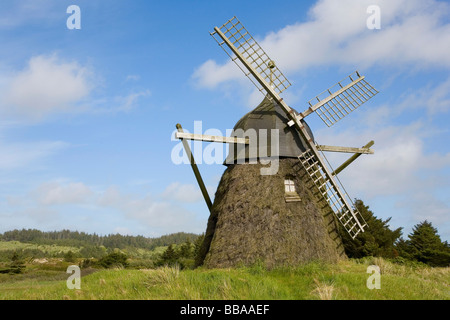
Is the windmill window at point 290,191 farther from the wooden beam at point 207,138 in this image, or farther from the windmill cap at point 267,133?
the wooden beam at point 207,138

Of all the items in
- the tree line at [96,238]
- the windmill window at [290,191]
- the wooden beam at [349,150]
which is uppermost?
the wooden beam at [349,150]

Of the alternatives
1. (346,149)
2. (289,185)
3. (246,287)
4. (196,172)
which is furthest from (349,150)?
(246,287)

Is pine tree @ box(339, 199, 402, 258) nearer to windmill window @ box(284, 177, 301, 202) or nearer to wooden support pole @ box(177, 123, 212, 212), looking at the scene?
windmill window @ box(284, 177, 301, 202)

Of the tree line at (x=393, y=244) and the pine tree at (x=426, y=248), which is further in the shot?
the pine tree at (x=426, y=248)

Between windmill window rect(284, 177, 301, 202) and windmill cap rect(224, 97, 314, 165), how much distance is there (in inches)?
43.7

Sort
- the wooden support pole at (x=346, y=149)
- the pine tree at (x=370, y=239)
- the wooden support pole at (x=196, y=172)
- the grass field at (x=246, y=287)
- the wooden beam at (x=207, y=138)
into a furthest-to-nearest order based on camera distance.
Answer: the pine tree at (x=370, y=239)
the wooden support pole at (x=346, y=149)
the wooden support pole at (x=196, y=172)
the wooden beam at (x=207, y=138)
the grass field at (x=246, y=287)

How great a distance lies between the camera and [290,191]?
15.2 metres

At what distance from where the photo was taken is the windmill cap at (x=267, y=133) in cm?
1553

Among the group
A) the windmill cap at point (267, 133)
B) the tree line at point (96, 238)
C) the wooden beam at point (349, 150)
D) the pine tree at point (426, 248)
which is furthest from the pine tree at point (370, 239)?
the tree line at point (96, 238)

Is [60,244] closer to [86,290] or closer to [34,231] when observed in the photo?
[34,231]

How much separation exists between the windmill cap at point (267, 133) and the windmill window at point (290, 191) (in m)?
1.11

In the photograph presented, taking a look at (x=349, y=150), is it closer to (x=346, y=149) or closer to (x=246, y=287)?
(x=346, y=149)

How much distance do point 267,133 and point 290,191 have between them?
9.18 ft
